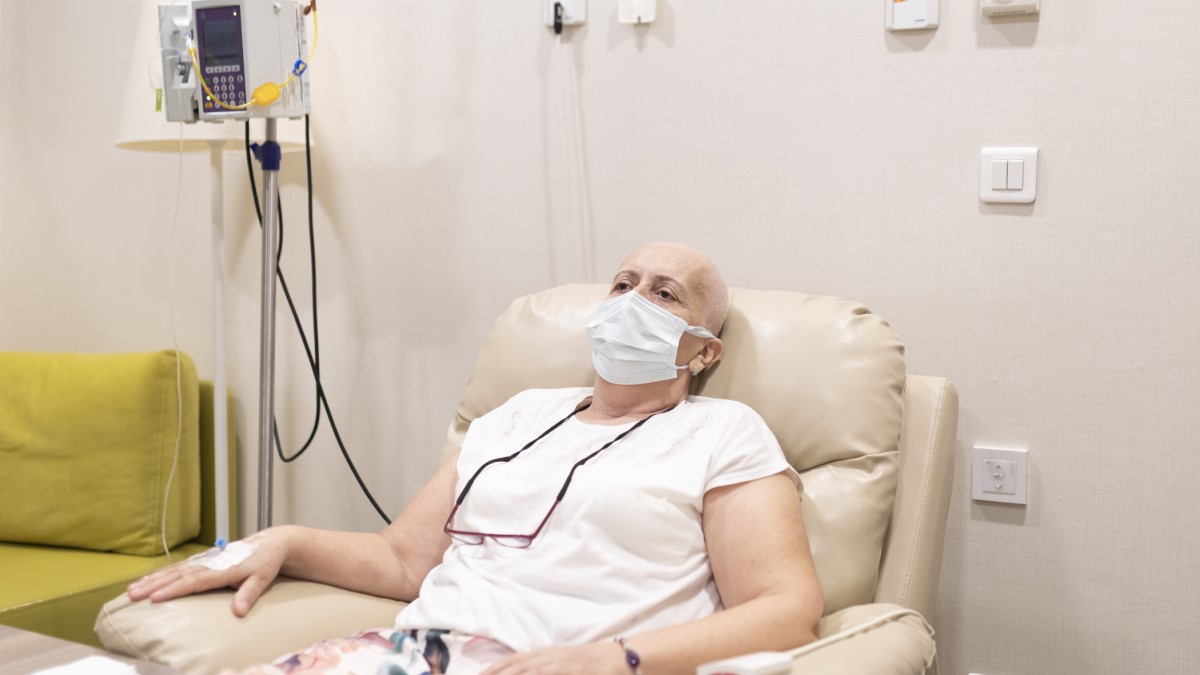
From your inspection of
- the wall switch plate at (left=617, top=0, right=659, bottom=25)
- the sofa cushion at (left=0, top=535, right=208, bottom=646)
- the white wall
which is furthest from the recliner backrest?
the sofa cushion at (left=0, top=535, right=208, bottom=646)

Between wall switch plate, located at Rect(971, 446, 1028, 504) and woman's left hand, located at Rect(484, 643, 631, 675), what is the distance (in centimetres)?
89

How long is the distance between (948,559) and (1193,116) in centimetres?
83

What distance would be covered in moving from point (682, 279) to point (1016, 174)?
617 mm

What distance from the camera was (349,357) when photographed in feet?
8.18

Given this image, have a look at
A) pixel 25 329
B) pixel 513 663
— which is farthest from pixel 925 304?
pixel 25 329

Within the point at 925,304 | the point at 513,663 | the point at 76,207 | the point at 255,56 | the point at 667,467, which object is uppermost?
the point at 255,56

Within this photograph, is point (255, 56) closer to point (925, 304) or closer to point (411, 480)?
point (411, 480)

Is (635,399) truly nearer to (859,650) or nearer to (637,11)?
(859,650)

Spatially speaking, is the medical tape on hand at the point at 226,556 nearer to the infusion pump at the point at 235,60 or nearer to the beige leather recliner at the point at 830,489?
the beige leather recliner at the point at 830,489

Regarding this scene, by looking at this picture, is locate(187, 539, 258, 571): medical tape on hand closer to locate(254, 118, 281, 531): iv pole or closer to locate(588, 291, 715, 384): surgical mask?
locate(588, 291, 715, 384): surgical mask

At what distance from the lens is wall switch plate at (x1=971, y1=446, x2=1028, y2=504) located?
1.86 m

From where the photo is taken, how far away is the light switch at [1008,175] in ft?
5.94

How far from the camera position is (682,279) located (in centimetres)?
166

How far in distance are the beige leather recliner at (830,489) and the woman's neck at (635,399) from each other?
7 cm
